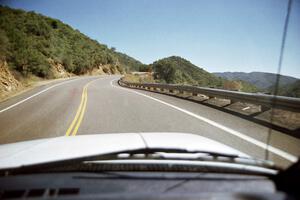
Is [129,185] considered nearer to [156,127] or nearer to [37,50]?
[156,127]

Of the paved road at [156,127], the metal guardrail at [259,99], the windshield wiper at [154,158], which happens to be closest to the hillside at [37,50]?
the paved road at [156,127]

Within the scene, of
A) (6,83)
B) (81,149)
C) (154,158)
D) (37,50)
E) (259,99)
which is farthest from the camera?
(37,50)

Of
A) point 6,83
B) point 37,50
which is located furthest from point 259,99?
point 37,50

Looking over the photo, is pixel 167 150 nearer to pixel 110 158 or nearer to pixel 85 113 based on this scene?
pixel 110 158

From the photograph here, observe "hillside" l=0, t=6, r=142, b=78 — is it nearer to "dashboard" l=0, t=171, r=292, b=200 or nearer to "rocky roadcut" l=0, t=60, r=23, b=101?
"rocky roadcut" l=0, t=60, r=23, b=101

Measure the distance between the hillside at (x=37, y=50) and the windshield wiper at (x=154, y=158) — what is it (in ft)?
90.3

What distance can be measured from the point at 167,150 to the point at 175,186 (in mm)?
793

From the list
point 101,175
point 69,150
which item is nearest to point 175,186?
point 101,175

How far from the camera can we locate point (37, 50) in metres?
46.7

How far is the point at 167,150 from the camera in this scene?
275cm

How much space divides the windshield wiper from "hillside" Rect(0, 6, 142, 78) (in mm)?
27516

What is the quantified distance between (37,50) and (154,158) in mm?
49017

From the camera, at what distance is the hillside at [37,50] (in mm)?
33656

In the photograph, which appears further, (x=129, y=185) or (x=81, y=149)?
(x=81, y=149)
